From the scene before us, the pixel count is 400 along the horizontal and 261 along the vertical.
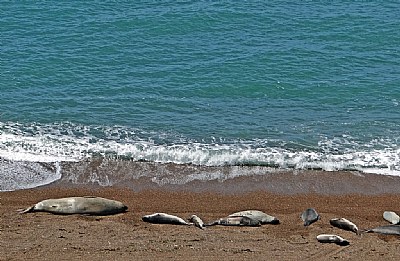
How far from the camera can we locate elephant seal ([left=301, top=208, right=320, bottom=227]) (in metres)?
16.7

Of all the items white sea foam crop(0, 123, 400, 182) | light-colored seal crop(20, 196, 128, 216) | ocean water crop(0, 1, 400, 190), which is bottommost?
light-colored seal crop(20, 196, 128, 216)

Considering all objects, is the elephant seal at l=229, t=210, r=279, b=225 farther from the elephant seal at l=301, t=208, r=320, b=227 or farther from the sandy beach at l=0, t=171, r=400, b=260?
the elephant seal at l=301, t=208, r=320, b=227

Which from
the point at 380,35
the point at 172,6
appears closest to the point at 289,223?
the point at 380,35

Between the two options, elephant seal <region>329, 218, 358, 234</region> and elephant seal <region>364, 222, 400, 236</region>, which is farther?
elephant seal <region>329, 218, 358, 234</region>

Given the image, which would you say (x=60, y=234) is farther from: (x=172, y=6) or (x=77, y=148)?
(x=172, y=6)

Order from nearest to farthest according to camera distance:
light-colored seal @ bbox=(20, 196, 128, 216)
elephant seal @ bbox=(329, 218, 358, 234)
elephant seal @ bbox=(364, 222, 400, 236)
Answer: elephant seal @ bbox=(364, 222, 400, 236), elephant seal @ bbox=(329, 218, 358, 234), light-colored seal @ bbox=(20, 196, 128, 216)

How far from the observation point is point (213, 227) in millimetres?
16516

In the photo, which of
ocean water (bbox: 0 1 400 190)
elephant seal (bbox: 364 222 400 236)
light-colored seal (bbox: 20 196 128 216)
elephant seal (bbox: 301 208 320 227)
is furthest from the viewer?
ocean water (bbox: 0 1 400 190)

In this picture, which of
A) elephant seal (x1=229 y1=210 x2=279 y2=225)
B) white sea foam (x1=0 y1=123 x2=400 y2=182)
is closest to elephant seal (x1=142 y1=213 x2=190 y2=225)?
elephant seal (x1=229 y1=210 x2=279 y2=225)

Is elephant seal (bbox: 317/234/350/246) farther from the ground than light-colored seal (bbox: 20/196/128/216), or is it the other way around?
light-colored seal (bbox: 20/196/128/216)

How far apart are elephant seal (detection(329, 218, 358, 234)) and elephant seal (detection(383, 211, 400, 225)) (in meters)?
0.88

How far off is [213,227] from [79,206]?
3.01 metres

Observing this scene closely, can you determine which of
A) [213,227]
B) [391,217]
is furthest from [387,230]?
[213,227]

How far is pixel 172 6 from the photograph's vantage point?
100ft
